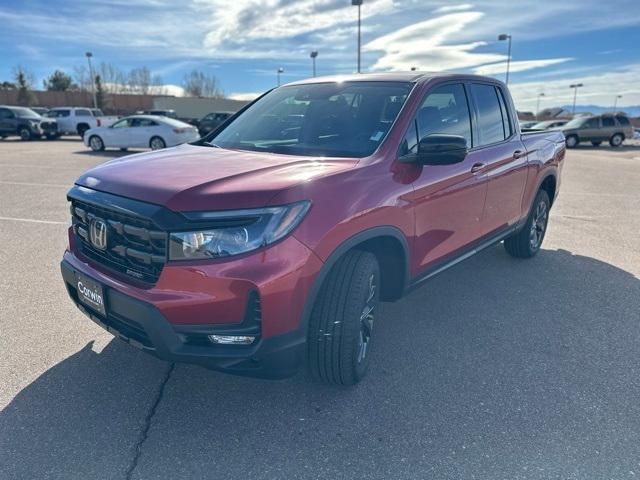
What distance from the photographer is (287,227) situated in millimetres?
2275

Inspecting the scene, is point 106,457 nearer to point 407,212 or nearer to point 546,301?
point 407,212

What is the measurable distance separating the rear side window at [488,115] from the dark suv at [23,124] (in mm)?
27485

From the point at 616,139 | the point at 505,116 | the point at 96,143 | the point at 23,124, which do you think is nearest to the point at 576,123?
the point at 616,139

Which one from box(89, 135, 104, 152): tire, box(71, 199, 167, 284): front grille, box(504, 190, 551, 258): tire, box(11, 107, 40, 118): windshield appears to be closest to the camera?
box(71, 199, 167, 284): front grille

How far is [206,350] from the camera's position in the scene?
7.58 ft

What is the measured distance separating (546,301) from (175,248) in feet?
11.3

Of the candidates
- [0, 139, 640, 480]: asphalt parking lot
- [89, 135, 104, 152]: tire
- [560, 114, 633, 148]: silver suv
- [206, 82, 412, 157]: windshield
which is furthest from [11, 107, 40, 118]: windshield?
[560, 114, 633, 148]: silver suv

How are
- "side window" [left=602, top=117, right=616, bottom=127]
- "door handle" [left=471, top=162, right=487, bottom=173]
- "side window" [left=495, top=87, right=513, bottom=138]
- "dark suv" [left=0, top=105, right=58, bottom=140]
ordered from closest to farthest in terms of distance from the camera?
"door handle" [left=471, top=162, right=487, bottom=173] → "side window" [left=495, top=87, right=513, bottom=138] → "dark suv" [left=0, top=105, right=58, bottom=140] → "side window" [left=602, top=117, right=616, bottom=127]

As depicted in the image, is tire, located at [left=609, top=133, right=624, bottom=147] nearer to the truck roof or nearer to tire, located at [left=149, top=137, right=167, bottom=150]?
tire, located at [left=149, top=137, right=167, bottom=150]

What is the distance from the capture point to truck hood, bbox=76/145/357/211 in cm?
227

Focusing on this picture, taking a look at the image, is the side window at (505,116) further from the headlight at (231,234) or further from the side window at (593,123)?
the side window at (593,123)

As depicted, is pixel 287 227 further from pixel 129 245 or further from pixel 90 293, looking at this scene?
pixel 90 293

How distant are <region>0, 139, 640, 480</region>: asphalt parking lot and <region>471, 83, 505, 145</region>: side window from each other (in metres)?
1.43

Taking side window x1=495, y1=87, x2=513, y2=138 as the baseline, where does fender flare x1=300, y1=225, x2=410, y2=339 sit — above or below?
below
